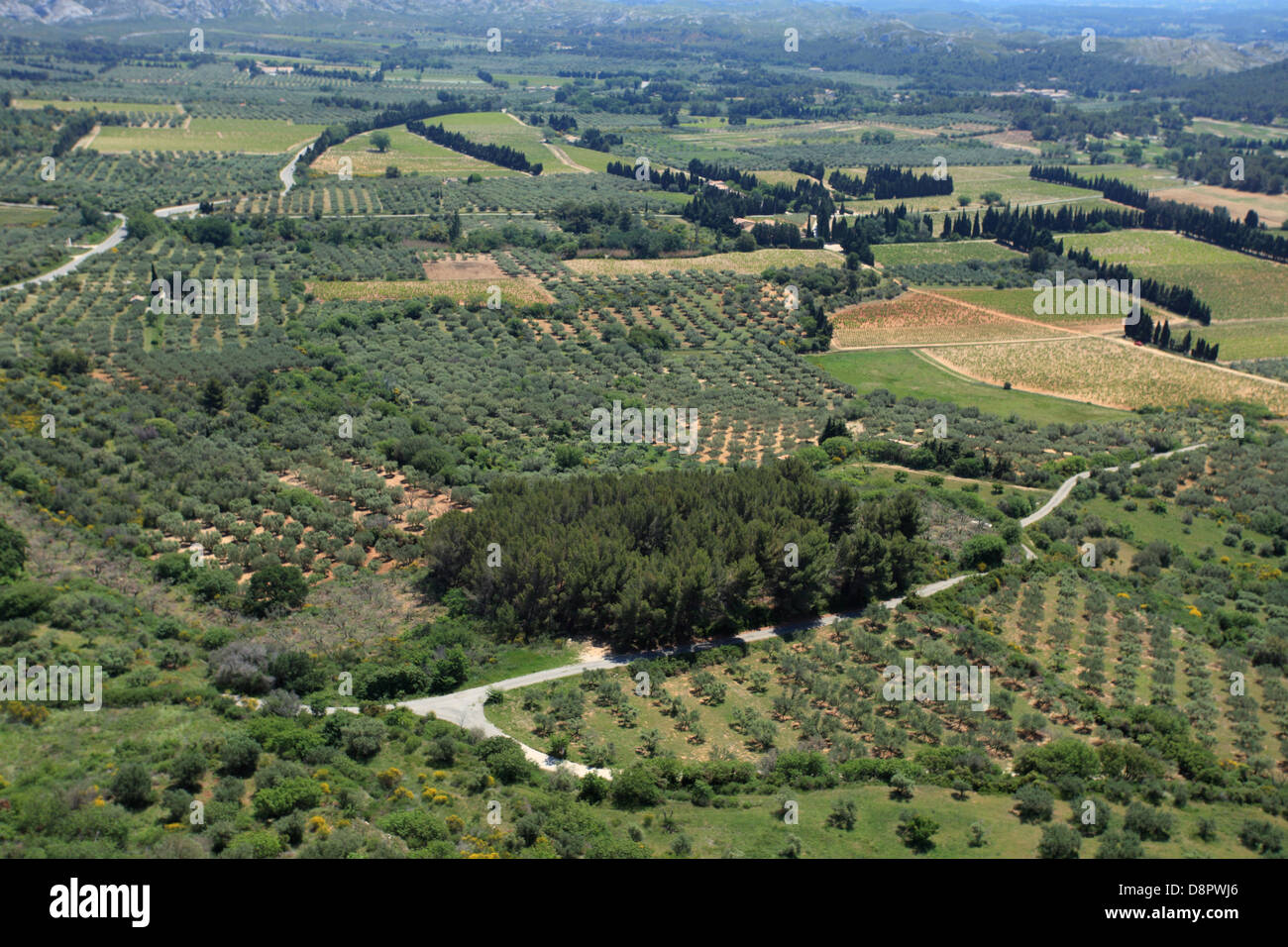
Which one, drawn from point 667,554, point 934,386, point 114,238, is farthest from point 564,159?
point 667,554

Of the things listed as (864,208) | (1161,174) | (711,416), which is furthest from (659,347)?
(1161,174)

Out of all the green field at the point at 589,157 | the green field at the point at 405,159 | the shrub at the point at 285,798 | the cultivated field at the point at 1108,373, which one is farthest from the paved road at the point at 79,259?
the cultivated field at the point at 1108,373

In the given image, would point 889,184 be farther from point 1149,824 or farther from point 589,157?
point 1149,824

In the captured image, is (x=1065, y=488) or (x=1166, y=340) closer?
(x=1065, y=488)

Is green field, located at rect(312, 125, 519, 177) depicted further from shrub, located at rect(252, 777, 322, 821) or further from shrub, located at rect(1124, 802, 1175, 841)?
shrub, located at rect(1124, 802, 1175, 841)

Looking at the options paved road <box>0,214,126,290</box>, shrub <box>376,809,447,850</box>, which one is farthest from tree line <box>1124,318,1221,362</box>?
paved road <box>0,214,126,290</box>

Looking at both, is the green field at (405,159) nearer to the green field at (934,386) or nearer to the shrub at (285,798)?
the green field at (934,386)

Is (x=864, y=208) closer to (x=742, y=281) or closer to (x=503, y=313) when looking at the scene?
(x=742, y=281)
